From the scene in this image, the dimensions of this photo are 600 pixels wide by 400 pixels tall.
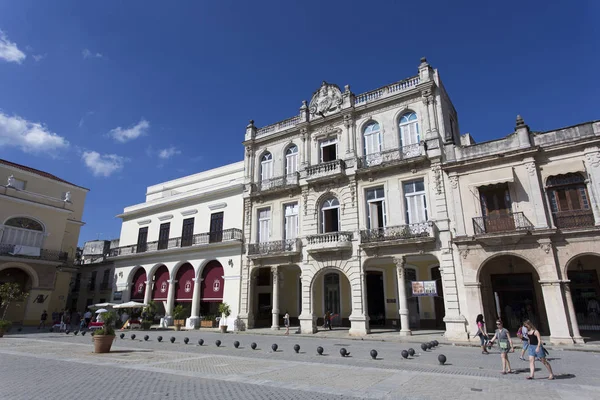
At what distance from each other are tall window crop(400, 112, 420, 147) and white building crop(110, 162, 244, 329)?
38.6 ft

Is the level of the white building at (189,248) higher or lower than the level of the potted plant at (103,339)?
higher

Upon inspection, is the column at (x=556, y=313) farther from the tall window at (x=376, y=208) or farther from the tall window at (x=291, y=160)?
the tall window at (x=291, y=160)

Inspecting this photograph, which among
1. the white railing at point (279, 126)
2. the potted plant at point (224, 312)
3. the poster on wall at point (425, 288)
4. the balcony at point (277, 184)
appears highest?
the white railing at point (279, 126)

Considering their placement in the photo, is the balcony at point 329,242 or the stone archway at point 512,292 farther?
the balcony at point 329,242

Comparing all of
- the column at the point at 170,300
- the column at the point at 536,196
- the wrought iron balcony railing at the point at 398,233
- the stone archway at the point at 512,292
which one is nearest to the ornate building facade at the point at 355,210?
the wrought iron balcony railing at the point at 398,233

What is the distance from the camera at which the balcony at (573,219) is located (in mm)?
15055

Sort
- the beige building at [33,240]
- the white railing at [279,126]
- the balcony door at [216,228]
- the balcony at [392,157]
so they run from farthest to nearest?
the beige building at [33,240], the balcony door at [216,228], the white railing at [279,126], the balcony at [392,157]

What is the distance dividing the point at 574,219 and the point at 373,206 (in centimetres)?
924

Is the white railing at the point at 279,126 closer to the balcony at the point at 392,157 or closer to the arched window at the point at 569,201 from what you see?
the balcony at the point at 392,157

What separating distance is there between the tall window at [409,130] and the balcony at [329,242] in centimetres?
625

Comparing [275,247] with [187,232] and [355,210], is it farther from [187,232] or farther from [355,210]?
[187,232]

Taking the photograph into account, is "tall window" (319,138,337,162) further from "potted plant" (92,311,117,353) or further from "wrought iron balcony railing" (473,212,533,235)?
"potted plant" (92,311,117,353)

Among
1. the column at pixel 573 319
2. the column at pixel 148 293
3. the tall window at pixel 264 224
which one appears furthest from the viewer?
the column at pixel 148 293

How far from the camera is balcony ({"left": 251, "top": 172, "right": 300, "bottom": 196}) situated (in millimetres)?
23562
